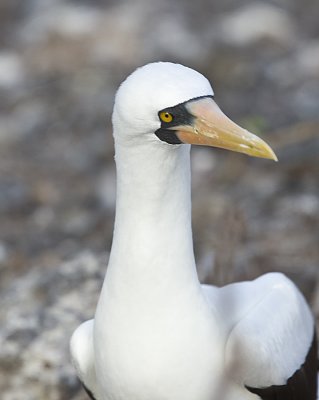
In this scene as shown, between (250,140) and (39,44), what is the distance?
5.91 m

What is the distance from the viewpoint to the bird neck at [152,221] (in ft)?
9.58

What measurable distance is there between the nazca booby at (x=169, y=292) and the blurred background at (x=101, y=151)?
1.15 feet

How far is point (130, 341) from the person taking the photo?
121 inches

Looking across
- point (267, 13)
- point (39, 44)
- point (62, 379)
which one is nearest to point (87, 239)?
A: point (62, 379)

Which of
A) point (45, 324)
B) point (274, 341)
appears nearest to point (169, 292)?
point (274, 341)

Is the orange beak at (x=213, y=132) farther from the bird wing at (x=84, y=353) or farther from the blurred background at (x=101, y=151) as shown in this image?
the bird wing at (x=84, y=353)

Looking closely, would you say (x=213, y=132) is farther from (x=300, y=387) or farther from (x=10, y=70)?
(x=10, y=70)

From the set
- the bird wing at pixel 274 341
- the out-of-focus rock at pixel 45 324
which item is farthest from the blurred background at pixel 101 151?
the bird wing at pixel 274 341

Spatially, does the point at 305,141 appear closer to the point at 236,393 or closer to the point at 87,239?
the point at 87,239

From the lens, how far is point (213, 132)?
2773 millimetres

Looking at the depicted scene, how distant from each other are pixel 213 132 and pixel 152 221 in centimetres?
39

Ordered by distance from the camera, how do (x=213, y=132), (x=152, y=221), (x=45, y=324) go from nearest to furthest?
(x=213, y=132)
(x=152, y=221)
(x=45, y=324)

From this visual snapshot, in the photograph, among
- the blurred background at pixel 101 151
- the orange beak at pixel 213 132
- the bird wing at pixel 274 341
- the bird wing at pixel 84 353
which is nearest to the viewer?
the orange beak at pixel 213 132

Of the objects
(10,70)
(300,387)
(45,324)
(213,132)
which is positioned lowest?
(300,387)
